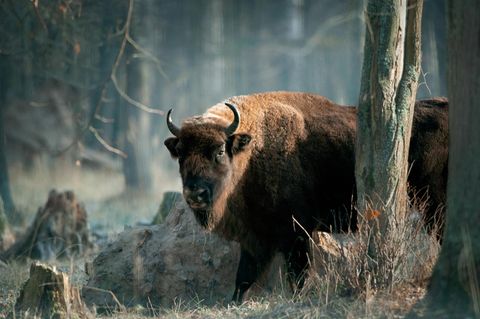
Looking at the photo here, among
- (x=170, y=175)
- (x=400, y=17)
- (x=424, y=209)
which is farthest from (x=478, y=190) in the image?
(x=170, y=175)

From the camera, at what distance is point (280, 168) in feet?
24.4

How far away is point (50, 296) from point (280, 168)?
273cm

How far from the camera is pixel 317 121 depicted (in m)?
7.84

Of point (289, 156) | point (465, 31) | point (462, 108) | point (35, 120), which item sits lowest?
point (35, 120)

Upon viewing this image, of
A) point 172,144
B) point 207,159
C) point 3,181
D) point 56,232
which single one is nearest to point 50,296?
point 207,159

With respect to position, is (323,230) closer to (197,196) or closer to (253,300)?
(253,300)

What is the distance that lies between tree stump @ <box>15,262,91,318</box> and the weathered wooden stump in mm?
4108

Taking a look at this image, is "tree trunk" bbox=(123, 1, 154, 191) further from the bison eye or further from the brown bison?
the bison eye

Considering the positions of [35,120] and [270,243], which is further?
[35,120]

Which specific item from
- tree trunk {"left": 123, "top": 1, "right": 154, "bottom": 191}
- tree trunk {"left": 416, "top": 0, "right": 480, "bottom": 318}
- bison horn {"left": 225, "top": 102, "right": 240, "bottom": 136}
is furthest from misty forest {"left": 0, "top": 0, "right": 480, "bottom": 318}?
tree trunk {"left": 123, "top": 1, "right": 154, "bottom": 191}

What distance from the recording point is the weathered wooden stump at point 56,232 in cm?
1026

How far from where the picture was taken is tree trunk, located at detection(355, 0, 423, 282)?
6.03 m

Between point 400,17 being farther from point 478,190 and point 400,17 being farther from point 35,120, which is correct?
point 35,120

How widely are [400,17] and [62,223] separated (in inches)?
255
